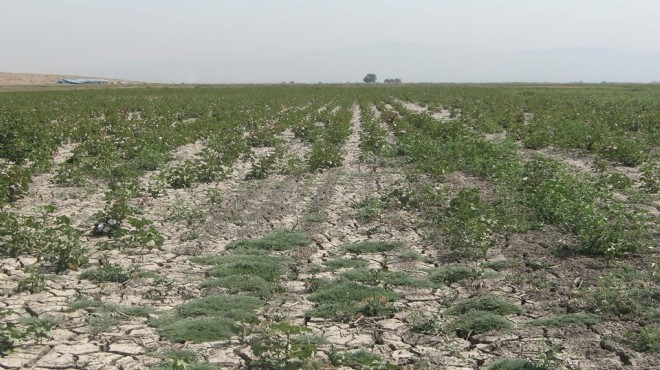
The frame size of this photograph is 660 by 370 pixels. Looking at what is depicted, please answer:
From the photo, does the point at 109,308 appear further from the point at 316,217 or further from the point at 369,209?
the point at 369,209

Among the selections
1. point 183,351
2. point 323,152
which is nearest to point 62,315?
point 183,351

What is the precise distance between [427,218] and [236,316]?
4.40m

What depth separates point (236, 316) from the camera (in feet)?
18.2

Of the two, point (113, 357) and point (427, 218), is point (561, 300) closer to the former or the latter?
point (427, 218)

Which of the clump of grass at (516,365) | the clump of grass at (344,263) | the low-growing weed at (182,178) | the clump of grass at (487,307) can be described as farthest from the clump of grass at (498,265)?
the low-growing weed at (182,178)

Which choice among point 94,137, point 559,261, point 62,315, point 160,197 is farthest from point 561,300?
point 94,137

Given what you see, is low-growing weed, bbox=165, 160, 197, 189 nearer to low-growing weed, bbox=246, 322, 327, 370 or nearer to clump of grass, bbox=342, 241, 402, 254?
clump of grass, bbox=342, 241, 402, 254

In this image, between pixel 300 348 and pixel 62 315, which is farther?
pixel 62 315

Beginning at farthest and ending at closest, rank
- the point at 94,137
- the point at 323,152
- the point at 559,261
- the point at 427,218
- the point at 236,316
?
the point at 94,137, the point at 323,152, the point at 427,218, the point at 559,261, the point at 236,316

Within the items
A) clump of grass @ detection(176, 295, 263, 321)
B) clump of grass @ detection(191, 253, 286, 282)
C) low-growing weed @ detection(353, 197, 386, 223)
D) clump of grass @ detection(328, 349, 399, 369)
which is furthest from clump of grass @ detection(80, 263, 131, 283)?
low-growing weed @ detection(353, 197, 386, 223)

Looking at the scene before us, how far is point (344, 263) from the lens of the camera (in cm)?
711

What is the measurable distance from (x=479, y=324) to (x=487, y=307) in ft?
1.40

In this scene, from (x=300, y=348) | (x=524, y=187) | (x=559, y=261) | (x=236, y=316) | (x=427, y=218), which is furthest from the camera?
(x=524, y=187)

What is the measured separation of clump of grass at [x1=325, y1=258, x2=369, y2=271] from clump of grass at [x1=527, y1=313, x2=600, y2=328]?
2.24 m
